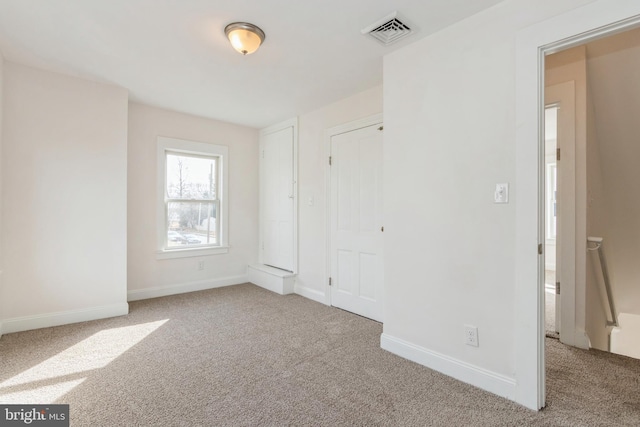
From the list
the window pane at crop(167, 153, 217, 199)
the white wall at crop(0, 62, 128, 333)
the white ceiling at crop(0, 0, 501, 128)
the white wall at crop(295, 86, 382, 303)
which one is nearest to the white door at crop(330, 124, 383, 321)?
the white wall at crop(295, 86, 382, 303)

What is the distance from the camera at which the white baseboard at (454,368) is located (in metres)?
1.95

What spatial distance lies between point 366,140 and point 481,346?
2.24 m

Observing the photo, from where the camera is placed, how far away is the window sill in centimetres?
421

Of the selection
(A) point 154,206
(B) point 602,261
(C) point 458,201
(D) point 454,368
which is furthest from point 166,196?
(B) point 602,261

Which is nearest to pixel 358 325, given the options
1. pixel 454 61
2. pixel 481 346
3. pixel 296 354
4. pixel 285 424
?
pixel 296 354

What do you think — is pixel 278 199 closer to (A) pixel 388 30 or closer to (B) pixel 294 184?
(B) pixel 294 184

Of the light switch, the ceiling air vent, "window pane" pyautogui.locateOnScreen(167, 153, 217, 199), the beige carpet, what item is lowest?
the beige carpet

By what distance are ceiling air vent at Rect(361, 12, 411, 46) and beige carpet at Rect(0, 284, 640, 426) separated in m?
2.49

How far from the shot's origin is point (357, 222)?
354cm

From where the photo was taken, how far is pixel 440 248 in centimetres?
228

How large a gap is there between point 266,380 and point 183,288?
2.73 metres

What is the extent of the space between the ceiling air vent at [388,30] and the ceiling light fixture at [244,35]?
776 millimetres

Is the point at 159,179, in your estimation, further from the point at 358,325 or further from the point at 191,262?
the point at 358,325

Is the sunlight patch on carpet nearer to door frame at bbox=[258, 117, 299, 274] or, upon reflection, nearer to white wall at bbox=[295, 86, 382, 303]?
white wall at bbox=[295, 86, 382, 303]
